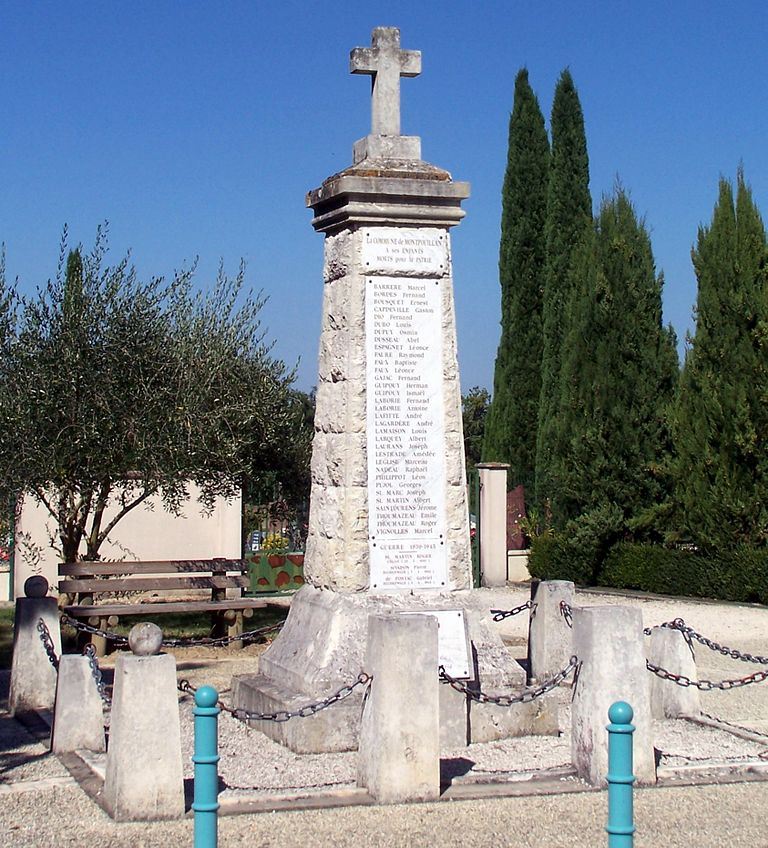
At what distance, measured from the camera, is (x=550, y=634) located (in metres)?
10.9

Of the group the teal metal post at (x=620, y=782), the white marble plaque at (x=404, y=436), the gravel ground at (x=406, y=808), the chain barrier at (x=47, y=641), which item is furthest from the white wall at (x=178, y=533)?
the teal metal post at (x=620, y=782)

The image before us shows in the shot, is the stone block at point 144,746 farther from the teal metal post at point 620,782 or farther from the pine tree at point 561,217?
the pine tree at point 561,217

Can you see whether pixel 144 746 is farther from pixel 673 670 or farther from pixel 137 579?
pixel 137 579

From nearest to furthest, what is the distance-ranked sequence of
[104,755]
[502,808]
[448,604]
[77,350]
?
[502,808], [104,755], [448,604], [77,350]

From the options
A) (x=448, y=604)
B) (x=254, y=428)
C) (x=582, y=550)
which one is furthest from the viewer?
(x=582, y=550)

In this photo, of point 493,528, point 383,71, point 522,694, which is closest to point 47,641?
point 522,694

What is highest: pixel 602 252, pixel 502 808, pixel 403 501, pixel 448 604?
pixel 602 252

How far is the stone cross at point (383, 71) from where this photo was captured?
9.84 m

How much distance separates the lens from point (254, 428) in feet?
51.9

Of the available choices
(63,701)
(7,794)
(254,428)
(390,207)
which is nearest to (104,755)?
(63,701)

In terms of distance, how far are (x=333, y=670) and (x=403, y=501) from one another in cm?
130

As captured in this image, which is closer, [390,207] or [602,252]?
[390,207]

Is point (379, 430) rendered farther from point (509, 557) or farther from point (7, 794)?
point (509, 557)

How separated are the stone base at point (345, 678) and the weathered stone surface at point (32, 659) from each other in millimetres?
1553
